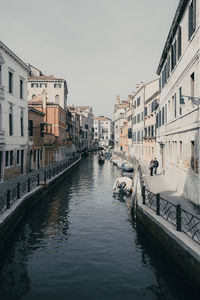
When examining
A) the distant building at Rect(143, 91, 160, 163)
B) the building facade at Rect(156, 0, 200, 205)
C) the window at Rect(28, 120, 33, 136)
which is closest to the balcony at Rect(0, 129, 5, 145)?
the window at Rect(28, 120, 33, 136)

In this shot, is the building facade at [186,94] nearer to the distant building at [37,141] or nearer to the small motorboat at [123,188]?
the small motorboat at [123,188]

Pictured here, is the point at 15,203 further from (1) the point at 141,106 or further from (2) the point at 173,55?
(1) the point at 141,106

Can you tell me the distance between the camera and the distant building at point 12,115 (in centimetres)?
2281

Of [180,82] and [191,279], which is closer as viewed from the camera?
[191,279]

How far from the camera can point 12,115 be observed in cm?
2517

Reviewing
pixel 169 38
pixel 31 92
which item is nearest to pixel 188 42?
pixel 169 38

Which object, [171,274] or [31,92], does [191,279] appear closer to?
[171,274]

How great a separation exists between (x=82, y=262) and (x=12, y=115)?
18106 millimetres

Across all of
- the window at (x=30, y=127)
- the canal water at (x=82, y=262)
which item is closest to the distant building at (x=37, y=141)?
the window at (x=30, y=127)

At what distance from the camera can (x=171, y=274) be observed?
30.5 feet

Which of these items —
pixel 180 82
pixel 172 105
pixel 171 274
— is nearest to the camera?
pixel 171 274

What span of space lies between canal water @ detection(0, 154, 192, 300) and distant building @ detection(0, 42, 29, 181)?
8502mm

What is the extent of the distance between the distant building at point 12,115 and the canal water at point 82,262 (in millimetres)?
8502

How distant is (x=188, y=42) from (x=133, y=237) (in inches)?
408
